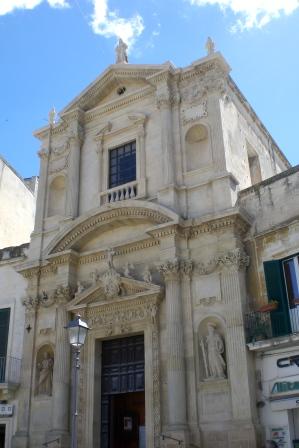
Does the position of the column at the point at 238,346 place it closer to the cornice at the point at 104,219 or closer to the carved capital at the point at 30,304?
the cornice at the point at 104,219

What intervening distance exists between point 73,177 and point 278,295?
8.30 m

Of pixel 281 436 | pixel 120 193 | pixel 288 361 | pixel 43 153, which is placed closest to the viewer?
pixel 281 436

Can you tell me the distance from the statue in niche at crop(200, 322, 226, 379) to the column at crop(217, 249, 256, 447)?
0.77ft

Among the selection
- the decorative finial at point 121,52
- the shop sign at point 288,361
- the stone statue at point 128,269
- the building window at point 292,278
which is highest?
the decorative finial at point 121,52

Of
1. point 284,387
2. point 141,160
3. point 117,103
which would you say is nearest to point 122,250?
point 141,160

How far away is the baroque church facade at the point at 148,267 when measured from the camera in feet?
44.2

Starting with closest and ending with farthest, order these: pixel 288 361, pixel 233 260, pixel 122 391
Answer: pixel 288 361 → pixel 233 260 → pixel 122 391

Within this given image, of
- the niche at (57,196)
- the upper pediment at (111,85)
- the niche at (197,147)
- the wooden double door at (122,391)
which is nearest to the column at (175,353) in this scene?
the wooden double door at (122,391)

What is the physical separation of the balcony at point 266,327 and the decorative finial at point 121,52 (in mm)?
11246

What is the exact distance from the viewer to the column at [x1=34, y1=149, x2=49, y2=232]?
18750 millimetres

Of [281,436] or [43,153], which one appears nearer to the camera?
[281,436]

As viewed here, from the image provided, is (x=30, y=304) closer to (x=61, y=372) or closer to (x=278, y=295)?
(x=61, y=372)

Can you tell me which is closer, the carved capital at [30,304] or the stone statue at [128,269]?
the stone statue at [128,269]

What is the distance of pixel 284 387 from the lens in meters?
12.4
